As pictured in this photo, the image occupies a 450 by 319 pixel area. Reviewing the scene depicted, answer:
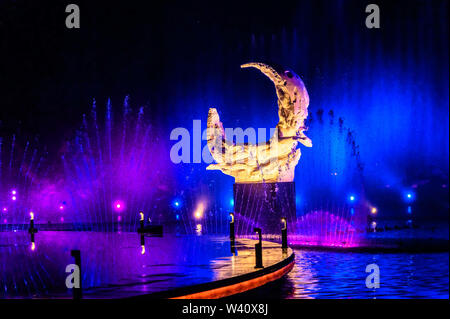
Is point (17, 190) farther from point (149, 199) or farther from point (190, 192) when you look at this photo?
point (190, 192)

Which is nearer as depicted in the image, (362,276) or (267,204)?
(362,276)

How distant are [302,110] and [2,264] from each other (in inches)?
555

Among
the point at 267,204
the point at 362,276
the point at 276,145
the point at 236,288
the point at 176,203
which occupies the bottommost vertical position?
the point at 362,276

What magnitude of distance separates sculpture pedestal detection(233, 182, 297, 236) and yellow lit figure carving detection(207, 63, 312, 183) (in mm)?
357

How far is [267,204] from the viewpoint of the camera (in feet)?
81.3

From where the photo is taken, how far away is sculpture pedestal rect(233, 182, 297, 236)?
2475 centimetres

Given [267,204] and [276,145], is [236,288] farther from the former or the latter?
[276,145]

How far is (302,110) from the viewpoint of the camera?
24.5 meters

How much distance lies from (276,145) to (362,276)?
10.9 meters

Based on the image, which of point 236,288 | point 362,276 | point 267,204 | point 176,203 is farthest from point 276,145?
point 176,203

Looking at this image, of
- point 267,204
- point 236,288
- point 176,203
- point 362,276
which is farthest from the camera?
point 176,203

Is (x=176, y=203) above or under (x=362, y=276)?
above

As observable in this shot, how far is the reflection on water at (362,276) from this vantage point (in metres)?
12.4
